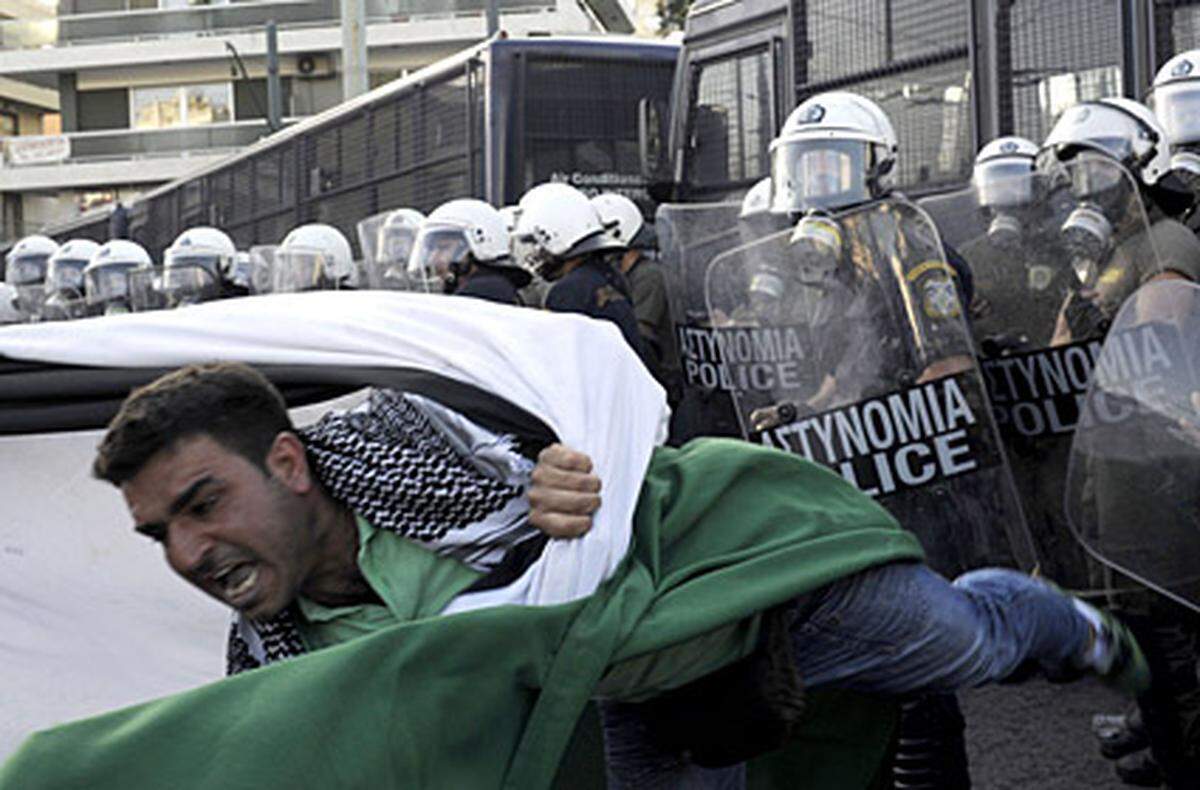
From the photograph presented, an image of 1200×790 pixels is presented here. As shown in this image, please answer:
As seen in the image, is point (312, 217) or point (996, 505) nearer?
point (996, 505)

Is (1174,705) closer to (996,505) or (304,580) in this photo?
(996,505)

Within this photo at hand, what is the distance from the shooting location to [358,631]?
104 inches

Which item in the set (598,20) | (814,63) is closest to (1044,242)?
(814,63)

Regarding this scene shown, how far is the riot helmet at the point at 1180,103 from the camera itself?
5.38m

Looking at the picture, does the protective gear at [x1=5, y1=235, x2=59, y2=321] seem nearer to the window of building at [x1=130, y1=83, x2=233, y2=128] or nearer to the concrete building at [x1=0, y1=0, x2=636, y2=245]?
the concrete building at [x1=0, y1=0, x2=636, y2=245]

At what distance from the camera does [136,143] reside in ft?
137

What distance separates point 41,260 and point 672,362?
11025 millimetres

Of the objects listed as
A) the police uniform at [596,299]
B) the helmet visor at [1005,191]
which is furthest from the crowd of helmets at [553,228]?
the police uniform at [596,299]

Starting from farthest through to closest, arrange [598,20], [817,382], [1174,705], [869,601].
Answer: [598,20], [817,382], [1174,705], [869,601]

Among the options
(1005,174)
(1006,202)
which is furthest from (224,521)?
(1005,174)

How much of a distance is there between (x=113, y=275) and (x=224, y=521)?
1125 centimetres

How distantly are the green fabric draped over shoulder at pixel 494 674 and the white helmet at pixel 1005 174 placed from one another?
173 centimetres

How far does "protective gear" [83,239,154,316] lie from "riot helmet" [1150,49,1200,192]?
8981 millimetres

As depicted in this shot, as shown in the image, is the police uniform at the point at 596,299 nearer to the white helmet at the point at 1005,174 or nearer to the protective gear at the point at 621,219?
the white helmet at the point at 1005,174
